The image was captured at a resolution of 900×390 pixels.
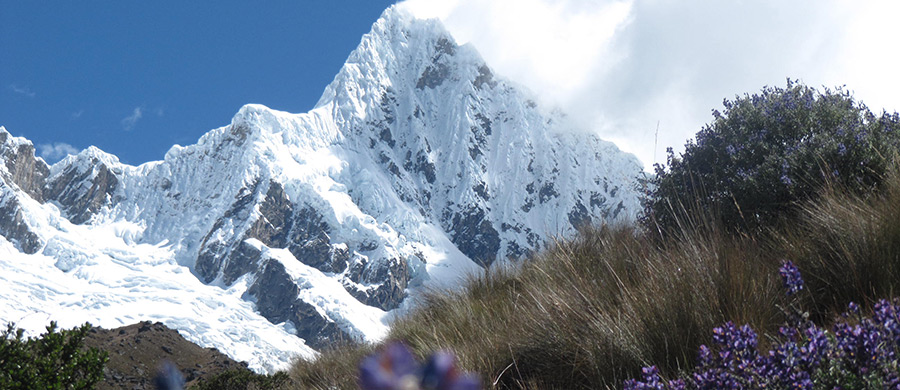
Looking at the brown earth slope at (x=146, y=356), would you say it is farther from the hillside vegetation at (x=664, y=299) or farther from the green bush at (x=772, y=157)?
the green bush at (x=772, y=157)

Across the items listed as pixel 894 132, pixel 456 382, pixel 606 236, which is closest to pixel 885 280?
pixel 606 236

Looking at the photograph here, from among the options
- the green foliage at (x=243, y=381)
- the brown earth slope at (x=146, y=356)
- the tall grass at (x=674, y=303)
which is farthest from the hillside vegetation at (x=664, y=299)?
the brown earth slope at (x=146, y=356)

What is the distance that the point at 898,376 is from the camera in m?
1.76

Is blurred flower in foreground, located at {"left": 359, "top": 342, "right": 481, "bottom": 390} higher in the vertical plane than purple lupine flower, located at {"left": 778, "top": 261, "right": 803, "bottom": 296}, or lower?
lower

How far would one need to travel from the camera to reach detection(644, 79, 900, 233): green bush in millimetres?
5938

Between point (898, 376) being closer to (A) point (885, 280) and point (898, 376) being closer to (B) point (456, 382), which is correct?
(A) point (885, 280)

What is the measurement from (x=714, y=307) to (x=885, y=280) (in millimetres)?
820

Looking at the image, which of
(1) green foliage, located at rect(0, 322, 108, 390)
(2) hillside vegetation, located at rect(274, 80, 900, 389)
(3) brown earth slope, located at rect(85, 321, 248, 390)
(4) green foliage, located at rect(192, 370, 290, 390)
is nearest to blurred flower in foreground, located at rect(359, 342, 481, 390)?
(2) hillside vegetation, located at rect(274, 80, 900, 389)

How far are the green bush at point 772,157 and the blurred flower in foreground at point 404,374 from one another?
5163 mm

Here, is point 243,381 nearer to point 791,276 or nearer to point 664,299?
point 664,299

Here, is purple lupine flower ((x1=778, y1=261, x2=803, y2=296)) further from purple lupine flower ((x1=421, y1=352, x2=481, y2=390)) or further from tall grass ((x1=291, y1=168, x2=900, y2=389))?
purple lupine flower ((x1=421, y1=352, x2=481, y2=390))

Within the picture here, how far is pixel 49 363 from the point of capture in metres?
4.72

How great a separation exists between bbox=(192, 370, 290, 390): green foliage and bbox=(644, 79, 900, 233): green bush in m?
4.63

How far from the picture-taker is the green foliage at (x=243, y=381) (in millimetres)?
7617
